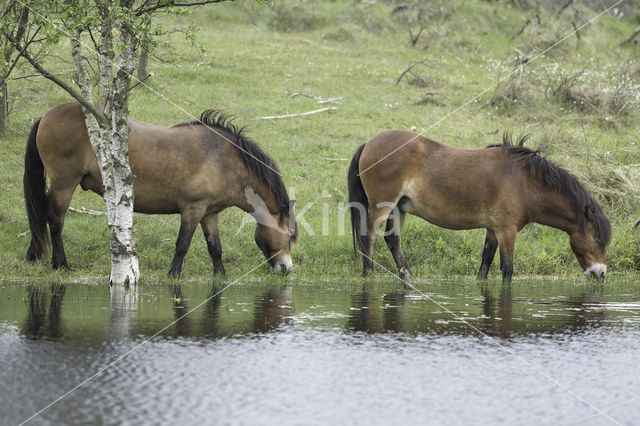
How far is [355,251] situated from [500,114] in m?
10.1

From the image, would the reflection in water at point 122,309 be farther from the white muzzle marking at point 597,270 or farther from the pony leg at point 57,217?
the white muzzle marking at point 597,270

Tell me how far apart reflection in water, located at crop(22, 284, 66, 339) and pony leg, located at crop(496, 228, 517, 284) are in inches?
233

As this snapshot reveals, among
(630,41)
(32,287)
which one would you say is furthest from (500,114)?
(32,287)

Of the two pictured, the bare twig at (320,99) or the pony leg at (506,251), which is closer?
the pony leg at (506,251)

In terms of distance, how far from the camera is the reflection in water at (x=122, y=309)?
8.75m

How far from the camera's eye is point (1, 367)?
720cm

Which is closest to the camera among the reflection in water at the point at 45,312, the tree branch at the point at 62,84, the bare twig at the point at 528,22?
the reflection in water at the point at 45,312

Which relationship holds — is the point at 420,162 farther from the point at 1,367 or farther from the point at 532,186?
the point at 1,367

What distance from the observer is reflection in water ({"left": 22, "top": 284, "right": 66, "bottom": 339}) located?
339 inches

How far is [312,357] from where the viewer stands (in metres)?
7.88

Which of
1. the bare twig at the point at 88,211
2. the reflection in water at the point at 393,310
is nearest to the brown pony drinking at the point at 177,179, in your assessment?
the bare twig at the point at 88,211

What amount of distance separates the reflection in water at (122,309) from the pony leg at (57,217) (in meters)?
1.62

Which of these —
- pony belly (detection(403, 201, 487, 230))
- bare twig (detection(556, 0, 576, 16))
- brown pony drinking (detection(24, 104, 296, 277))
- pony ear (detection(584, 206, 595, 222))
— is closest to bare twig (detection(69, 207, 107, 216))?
brown pony drinking (detection(24, 104, 296, 277))

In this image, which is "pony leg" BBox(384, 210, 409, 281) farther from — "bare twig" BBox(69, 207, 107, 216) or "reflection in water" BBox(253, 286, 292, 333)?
"bare twig" BBox(69, 207, 107, 216)
